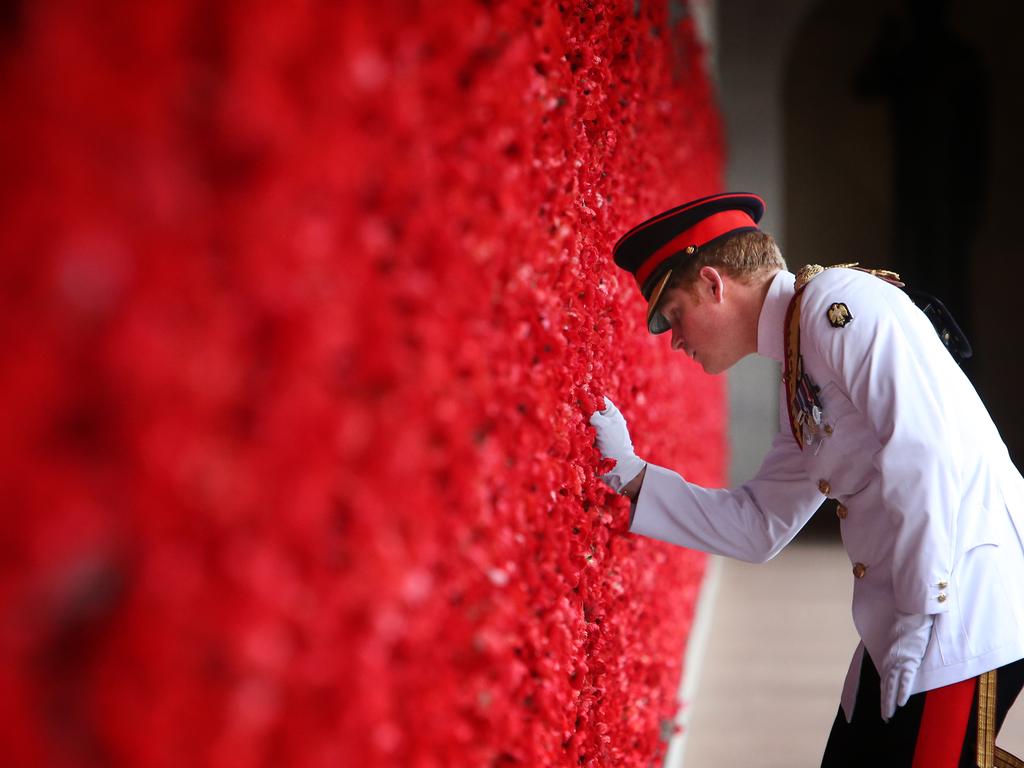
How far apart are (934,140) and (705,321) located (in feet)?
26.9

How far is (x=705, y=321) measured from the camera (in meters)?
2.11

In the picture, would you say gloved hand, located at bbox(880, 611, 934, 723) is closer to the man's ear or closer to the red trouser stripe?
the red trouser stripe

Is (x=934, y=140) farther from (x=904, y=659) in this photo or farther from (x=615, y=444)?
(x=904, y=659)

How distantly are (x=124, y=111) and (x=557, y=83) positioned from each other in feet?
3.61

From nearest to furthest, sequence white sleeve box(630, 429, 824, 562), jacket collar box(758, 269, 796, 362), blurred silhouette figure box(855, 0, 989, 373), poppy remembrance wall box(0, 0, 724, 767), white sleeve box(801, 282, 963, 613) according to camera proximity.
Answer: poppy remembrance wall box(0, 0, 724, 767) → white sleeve box(801, 282, 963, 613) → jacket collar box(758, 269, 796, 362) → white sleeve box(630, 429, 824, 562) → blurred silhouette figure box(855, 0, 989, 373)

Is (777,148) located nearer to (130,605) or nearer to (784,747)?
(784,747)

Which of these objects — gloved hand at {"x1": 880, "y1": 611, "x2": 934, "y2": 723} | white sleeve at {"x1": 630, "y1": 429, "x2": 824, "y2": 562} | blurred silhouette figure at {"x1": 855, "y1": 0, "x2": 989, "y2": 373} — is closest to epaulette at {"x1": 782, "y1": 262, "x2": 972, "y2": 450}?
white sleeve at {"x1": 630, "y1": 429, "x2": 824, "y2": 562}

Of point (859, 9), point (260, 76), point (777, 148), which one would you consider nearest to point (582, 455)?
point (260, 76)

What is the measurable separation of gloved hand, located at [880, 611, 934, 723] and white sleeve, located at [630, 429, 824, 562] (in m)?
0.48

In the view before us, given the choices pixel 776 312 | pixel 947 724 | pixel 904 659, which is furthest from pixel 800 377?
pixel 947 724

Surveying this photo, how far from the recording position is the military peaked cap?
207cm

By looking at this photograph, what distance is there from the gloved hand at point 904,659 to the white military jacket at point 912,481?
0.06 ft

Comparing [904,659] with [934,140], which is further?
[934,140]

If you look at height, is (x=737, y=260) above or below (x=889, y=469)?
above
